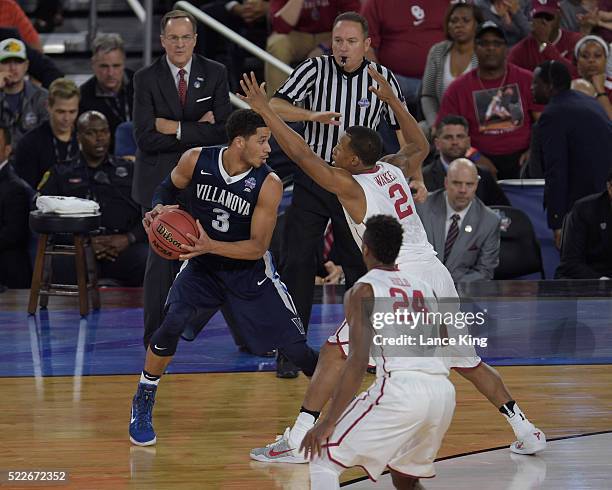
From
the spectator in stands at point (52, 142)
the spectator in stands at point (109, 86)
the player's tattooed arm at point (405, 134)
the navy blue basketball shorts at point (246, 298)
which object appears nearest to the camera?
the navy blue basketball shorts at point (246, 298)

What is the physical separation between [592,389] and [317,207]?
1667 millimetres

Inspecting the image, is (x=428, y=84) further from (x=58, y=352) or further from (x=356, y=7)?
(x=58, y=352)

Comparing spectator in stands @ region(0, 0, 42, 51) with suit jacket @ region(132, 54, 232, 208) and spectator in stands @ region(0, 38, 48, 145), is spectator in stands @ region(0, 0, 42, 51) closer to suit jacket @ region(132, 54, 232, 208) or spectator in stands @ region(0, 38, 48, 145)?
spectator in stands @ region(0, 38, 48, 145)

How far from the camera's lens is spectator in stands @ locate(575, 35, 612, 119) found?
1012cm

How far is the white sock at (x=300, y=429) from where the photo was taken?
17.5 ft

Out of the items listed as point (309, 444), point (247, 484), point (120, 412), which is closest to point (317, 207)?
point (120, 412)

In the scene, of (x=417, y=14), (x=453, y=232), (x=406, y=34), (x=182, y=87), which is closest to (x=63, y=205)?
(x=182, y=87)

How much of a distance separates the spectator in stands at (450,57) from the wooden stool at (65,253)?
298cm

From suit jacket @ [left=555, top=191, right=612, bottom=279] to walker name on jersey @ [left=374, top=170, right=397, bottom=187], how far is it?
3.57m

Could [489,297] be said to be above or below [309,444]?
below

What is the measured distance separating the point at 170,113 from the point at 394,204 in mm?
2089

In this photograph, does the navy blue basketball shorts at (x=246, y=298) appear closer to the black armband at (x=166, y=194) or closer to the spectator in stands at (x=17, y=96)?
the black armband at (x=166, y=194)

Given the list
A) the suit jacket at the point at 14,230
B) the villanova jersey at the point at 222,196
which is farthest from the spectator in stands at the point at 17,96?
the villanova jersey at the point at 222,196

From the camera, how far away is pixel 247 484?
197 inches
